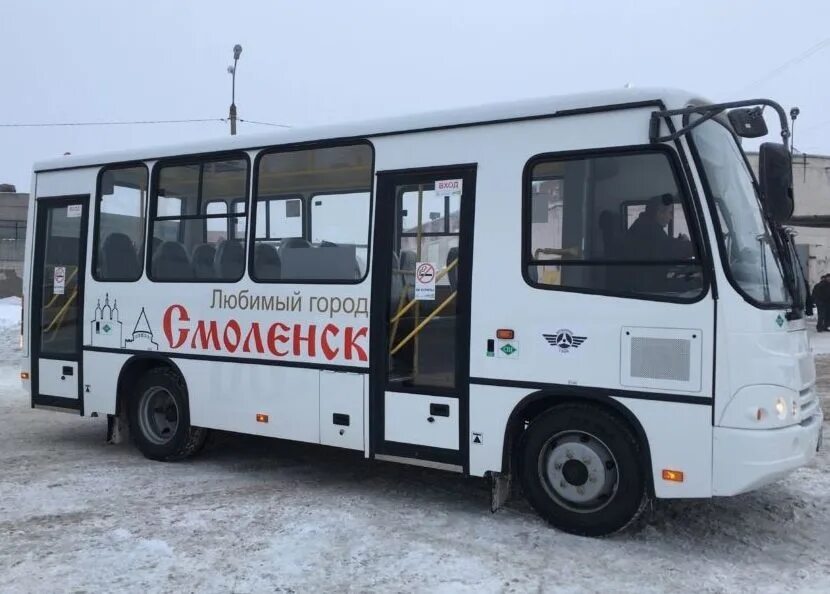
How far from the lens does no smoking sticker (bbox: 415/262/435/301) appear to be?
5.86 metres

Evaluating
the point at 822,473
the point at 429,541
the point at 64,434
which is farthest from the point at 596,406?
the point at 64,434

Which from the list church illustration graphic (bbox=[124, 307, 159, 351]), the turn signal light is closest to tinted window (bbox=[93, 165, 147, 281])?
church illustration graphic (bbox=[124, 307, 159, 351])

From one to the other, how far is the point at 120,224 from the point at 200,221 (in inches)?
44.4

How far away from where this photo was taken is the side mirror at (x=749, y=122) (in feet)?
16.0

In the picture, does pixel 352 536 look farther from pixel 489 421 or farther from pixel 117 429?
pixel 117 429

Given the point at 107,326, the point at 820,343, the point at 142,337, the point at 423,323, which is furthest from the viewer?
the point at 820,343

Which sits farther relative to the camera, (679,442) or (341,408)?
(341,408)

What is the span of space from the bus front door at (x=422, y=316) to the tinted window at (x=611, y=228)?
1.87ft

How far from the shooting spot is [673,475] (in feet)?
15.9

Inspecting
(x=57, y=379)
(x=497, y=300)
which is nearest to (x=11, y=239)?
(x=57, y=379)

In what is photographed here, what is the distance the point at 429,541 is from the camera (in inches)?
204

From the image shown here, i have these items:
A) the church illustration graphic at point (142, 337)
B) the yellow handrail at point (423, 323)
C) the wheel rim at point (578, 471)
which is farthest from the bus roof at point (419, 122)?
the wheel rim at point (578, 471)

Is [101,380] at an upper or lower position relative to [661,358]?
lower

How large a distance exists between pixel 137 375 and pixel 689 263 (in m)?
Answer: 5.31
